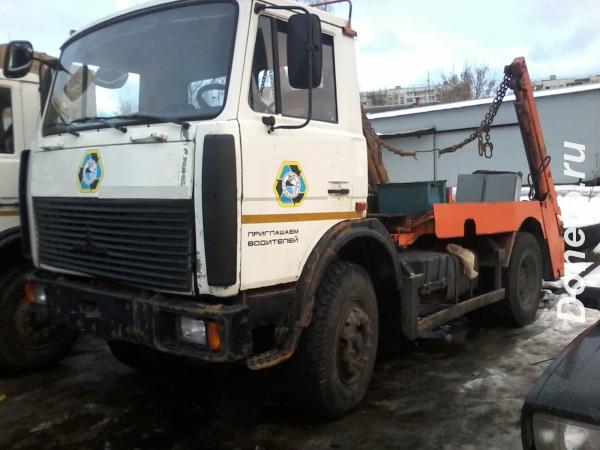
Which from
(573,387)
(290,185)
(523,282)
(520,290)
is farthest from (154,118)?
(523,282)

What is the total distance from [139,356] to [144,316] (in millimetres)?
1813

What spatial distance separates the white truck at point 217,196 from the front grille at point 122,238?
0.01 m

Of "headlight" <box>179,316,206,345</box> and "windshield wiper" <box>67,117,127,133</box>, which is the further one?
"windshield wiper" <box>67,117,127,133</box>

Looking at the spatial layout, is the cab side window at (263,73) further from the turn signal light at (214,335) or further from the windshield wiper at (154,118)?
the turn signal light at (214,335)

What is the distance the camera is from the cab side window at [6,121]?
493 centimetres

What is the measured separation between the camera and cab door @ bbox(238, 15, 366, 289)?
10.7 feet

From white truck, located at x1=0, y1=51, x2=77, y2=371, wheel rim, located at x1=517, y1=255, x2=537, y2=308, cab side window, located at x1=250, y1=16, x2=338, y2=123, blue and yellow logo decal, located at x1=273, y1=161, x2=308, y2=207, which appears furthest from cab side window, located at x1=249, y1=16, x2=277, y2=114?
wheel rim, located at x1=517, y1=255, x2=537, y2=308

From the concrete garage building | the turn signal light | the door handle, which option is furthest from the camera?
the concrete garage building

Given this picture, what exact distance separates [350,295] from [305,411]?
0.84 m

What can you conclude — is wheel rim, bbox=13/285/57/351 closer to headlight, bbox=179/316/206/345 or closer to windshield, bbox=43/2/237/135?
windshield, bbox=43/2/237/135

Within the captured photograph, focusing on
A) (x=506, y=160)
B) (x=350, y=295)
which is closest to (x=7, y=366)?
(x=350, y=295)

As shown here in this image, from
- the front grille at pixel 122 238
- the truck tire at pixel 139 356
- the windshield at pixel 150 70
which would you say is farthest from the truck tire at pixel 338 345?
the truck tire at pixel 139 356

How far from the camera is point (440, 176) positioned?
767 inches

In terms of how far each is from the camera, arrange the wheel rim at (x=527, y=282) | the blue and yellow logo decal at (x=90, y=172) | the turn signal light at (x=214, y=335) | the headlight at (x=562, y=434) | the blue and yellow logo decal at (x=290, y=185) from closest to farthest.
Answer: the headlight at (x=562, y=434), the turn signal light at (x=214, y=335), the blue and yellow logo decal at (x=290, y=185), the blue and yellow logo decal at (x=90, y=172), the wheel rim at (x=527, y=282)
